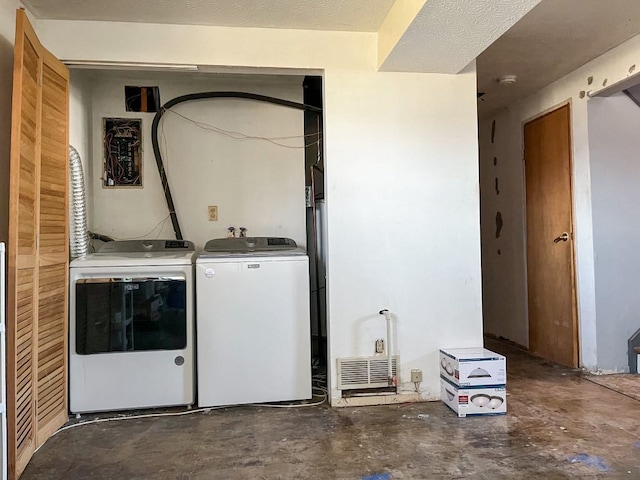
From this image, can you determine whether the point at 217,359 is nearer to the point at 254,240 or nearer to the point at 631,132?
the point at 254,240

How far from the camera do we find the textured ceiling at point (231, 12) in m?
2.38

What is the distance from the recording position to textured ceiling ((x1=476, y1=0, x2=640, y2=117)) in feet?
8.23

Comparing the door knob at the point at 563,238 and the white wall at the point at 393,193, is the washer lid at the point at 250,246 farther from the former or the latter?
the door knob at the point at 563,238

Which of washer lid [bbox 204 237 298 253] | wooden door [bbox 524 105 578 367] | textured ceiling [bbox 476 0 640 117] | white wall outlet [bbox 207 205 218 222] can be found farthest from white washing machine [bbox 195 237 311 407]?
wooden door [bbox 524 105 578 367]

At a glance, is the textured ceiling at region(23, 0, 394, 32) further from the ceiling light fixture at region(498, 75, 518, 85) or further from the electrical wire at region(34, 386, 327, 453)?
the electrical wire at region(34, 386, 327, 453)

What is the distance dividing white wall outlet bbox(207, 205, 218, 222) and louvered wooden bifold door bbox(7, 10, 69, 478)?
1057 mm

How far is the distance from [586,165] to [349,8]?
2.19m

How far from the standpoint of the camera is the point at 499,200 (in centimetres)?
455

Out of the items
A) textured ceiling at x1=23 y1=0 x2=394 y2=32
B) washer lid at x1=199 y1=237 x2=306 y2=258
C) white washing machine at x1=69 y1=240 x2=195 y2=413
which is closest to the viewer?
textured ceiling at x1=23 y1=0 x2=394 y2=32

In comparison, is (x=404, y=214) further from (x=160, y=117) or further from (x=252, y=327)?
(x=160, y=117)

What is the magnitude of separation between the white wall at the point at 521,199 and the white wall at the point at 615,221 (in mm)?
56

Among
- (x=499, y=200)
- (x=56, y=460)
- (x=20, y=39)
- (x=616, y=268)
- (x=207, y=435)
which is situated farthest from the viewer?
(x=499, y=200)

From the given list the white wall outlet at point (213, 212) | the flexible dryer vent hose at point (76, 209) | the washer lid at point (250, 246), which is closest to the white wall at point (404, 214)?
the washer lid at point (250, 246)

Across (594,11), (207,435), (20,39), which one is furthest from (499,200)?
(20,39)
